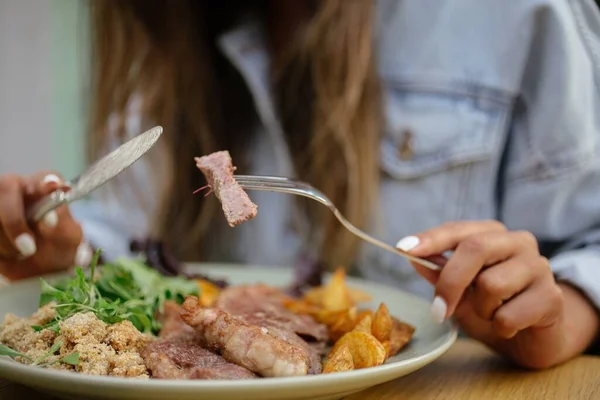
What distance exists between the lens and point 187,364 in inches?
27.5

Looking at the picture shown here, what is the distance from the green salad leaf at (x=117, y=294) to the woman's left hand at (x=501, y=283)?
0.36 m

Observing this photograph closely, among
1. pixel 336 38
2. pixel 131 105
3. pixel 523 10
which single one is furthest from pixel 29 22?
pixel 523 10

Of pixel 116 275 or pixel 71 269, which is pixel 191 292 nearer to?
pixel 116 275

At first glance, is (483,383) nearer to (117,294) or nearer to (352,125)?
(117,294)

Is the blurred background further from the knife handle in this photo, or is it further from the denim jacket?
the knife handle

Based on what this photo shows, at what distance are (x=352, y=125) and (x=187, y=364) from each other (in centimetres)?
96

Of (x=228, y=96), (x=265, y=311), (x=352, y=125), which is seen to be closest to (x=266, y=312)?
(x=265, y=311)

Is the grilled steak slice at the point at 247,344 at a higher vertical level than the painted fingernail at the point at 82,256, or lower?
lower

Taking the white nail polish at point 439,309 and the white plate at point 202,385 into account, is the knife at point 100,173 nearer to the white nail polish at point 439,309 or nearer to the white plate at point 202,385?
the white plate at point 202,385

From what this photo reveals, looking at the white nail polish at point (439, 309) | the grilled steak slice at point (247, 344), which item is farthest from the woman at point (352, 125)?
the grilled steak slice at point (247, 344)

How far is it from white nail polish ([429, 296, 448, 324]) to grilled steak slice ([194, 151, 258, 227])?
29 cm

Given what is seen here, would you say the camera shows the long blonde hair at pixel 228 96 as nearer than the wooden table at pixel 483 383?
No

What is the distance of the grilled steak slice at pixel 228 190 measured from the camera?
2.41 ft

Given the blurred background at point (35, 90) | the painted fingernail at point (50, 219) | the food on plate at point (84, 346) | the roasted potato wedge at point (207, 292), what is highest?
the blurred background at point (35, 90)
